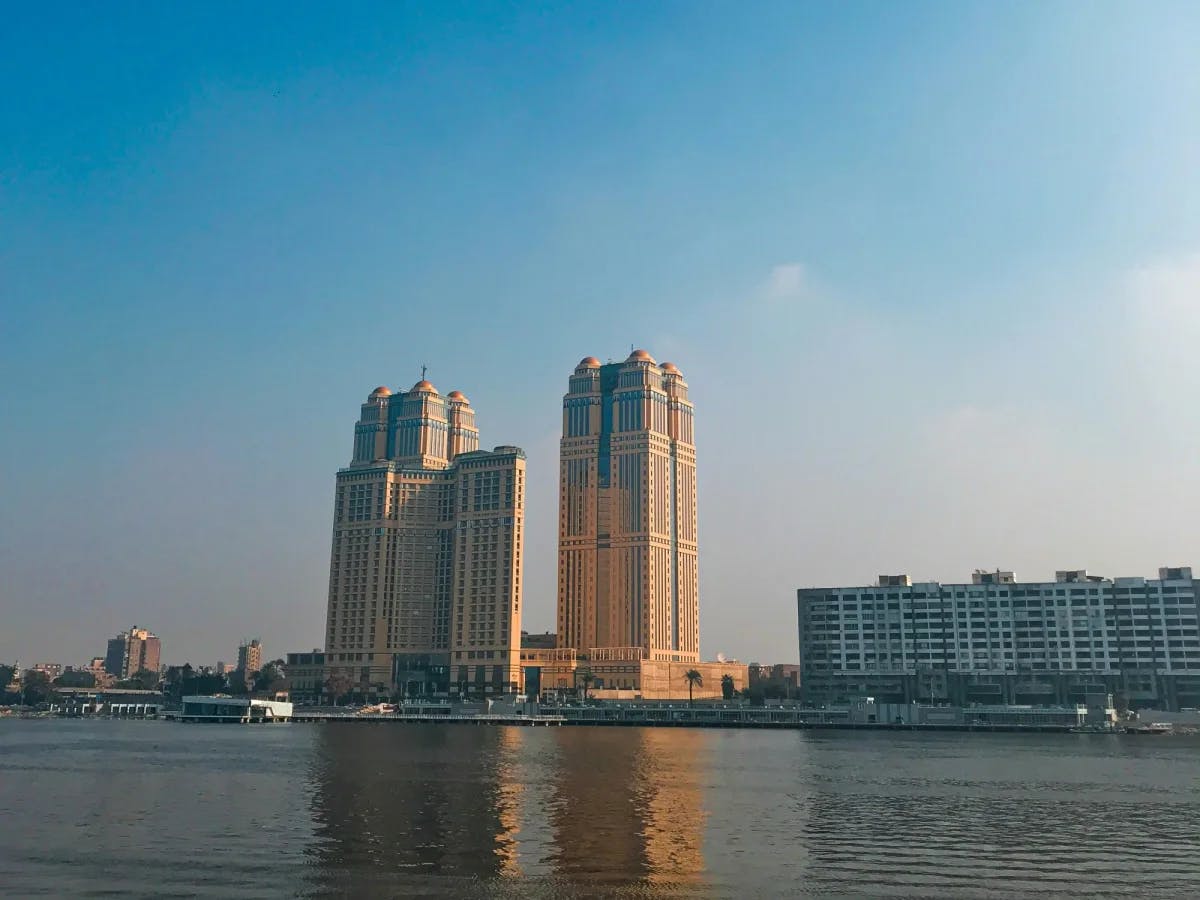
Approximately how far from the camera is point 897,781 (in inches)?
3701

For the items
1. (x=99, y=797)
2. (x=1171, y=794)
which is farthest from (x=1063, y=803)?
(x=99, y=797)

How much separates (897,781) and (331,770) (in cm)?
4997

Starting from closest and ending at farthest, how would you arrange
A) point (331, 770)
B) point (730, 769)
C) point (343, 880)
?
point (343, 880) → point (331, 770) → point (730, 769)

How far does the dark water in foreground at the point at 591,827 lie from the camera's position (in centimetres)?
4625

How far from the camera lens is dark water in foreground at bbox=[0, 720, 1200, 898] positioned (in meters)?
46.2

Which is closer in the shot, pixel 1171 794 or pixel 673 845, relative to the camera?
pixel 673 845

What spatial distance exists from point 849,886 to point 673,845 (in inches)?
478

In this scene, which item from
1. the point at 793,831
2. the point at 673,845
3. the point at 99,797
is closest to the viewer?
the point at 673,845

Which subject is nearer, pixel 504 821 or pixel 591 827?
pixel 591 827

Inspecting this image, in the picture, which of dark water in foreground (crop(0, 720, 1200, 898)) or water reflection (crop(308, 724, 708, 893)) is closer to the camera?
dark water in foreground (crop(0, 720, 1200, 898))

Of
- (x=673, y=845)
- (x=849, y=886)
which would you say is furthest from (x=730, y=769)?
(x=849, y=886)

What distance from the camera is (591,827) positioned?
62.2 meters

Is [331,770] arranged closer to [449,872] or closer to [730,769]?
[730,769]

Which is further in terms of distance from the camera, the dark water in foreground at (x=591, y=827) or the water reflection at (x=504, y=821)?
the water reflection at (x=504, y=821)
